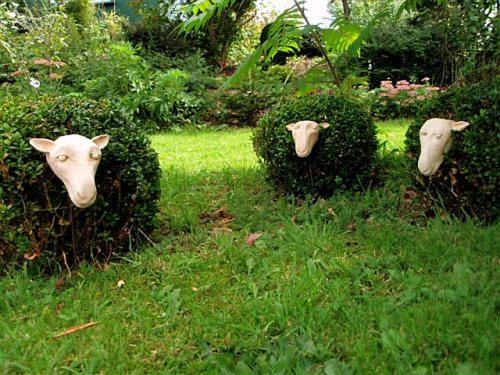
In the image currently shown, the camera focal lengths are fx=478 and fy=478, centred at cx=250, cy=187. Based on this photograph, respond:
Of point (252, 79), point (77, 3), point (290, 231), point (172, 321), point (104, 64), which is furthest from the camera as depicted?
point (77, 3)

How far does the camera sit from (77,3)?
48.7ft

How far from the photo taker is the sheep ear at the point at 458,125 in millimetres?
3307

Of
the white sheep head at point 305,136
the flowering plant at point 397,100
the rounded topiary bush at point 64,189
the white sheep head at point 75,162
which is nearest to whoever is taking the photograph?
the white sheep head at point 75,162

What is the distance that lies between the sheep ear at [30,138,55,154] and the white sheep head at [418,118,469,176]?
246 cm

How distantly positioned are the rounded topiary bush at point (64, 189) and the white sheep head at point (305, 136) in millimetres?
1299

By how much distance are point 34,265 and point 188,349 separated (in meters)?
1.42

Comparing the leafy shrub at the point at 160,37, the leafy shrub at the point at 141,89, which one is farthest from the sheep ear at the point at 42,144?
the leafy shrub at the point at 160,37

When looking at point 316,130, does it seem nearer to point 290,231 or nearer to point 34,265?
point 290,231

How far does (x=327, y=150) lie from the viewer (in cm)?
429

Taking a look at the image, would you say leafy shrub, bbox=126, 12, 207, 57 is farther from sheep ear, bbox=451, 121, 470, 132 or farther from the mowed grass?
sheep ear, bbox=451, 121, 470, 132

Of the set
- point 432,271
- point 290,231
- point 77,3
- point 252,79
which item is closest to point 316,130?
point 290,231

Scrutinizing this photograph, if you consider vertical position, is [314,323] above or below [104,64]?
below

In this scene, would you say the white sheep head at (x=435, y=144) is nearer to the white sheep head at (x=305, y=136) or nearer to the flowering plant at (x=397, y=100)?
the white sheep head at (x=305, y=136)

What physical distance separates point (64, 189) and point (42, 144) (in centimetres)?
33
